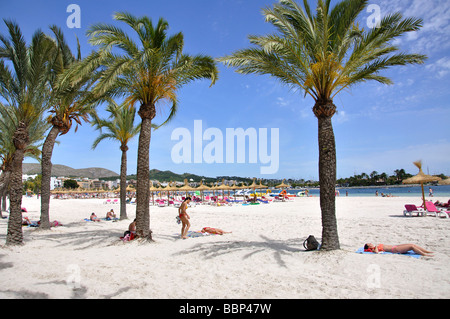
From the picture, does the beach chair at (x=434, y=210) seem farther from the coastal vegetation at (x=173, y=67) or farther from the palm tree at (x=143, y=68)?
the palm tree at (x=143, y=68)

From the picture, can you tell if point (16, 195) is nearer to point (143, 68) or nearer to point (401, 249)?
point (143, 68)

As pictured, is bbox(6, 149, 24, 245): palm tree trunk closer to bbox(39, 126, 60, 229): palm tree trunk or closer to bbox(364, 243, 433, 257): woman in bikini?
bbox(39, 126, 60, 229): palm tree trunk

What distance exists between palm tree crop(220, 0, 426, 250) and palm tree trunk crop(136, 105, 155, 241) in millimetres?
3241

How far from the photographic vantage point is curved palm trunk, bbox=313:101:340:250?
6.11 m

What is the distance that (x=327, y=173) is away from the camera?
20.5ft

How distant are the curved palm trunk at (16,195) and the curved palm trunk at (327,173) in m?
8.80

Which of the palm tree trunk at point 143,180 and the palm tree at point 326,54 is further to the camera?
the palm tree trunk at point 143,180

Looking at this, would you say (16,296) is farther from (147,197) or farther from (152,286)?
(147,197)

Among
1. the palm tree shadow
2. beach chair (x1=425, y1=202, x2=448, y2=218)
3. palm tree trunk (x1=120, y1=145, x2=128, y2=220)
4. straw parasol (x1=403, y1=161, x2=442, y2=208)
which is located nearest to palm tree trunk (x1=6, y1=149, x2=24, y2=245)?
the palm tree shadow

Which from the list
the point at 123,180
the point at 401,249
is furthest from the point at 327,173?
the point at 123,180

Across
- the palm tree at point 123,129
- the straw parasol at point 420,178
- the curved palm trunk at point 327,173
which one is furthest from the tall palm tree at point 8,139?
the straw parasol at point 420,178

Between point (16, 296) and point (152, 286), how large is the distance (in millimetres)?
1962

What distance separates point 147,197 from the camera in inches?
316

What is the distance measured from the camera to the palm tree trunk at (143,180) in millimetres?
7902
